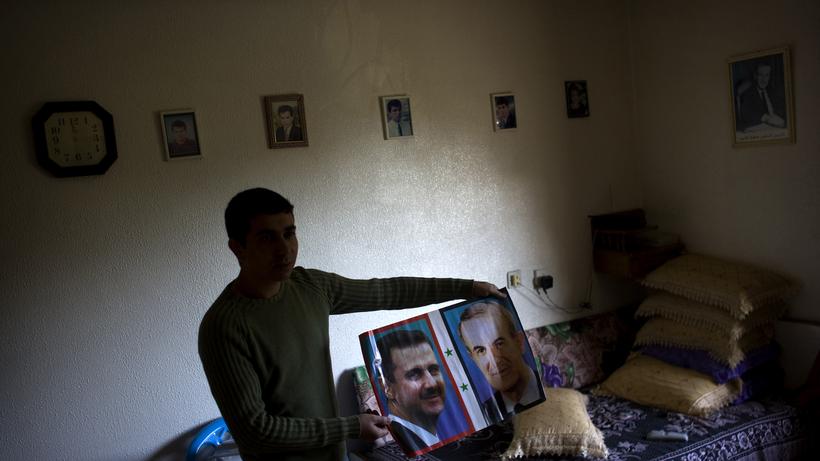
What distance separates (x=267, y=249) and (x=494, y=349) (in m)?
0.97

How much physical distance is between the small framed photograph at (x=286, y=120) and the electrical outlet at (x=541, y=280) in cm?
140

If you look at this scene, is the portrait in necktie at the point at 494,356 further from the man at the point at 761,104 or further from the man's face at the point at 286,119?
the man at the point at 761,104

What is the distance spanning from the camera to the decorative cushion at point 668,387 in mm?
2848

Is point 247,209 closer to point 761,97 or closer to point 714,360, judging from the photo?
point 714,360

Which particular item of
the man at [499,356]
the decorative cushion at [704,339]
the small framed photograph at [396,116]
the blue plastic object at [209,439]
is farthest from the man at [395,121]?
the decorative cushion at [704,339]

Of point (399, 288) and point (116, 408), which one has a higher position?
point (399, 288)

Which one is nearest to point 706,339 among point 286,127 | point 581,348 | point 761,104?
point 581,348

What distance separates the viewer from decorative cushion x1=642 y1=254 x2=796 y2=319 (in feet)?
9.53

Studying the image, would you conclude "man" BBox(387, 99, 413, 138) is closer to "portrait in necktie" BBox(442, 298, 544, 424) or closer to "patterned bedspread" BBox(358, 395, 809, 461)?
"portrait in necktie" BBox(442, 298, 544, 424)

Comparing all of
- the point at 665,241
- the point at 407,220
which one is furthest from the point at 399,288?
the point at 665,241

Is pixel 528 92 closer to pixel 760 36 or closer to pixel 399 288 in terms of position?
pixel 760 36

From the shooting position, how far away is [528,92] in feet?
11.0

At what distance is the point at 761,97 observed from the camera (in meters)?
3.04

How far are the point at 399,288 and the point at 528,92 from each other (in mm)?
1731
